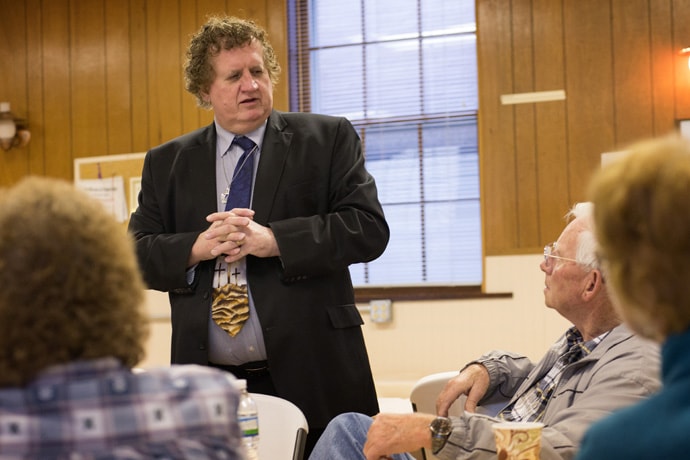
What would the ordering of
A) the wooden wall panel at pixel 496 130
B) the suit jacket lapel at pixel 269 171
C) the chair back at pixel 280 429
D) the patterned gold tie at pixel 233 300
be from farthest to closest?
the wooden wall panel at pixel 496 130 → the suit jacket lapel at pixel 269 171 → the patterned gold tie at pixel 233 300 → the chair back at pixel 280 429

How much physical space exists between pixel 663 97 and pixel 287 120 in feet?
11.5

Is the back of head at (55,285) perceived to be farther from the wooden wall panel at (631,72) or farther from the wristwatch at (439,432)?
the wooden wall panel at (631,72)

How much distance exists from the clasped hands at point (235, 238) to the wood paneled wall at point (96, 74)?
3.91 m

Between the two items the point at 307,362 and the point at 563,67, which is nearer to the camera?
the point at 307,362

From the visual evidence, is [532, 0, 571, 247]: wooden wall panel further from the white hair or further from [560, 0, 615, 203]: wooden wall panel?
the white hair

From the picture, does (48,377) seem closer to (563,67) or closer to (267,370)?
(267,370)

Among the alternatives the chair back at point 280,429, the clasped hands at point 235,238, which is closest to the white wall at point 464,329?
the clasped hands at point 235,238

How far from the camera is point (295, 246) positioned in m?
2.40

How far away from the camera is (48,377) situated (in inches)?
35.5

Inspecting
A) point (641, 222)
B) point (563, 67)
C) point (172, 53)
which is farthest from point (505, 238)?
point (641, 222)

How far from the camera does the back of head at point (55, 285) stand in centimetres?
90

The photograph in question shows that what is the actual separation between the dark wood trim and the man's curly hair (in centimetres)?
318

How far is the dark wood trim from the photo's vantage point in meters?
5.62

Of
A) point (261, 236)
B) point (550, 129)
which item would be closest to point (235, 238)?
point (261, 236)
